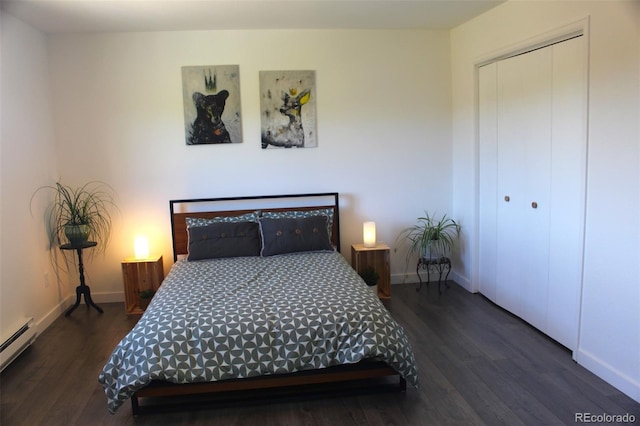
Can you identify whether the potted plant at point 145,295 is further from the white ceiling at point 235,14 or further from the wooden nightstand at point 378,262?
the white ceiling at point 235,14

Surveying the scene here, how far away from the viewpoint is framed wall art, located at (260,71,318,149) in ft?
14.3

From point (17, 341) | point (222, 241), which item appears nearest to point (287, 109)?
point (222, 241)

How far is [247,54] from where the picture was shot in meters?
4.30

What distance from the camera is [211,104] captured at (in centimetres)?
430

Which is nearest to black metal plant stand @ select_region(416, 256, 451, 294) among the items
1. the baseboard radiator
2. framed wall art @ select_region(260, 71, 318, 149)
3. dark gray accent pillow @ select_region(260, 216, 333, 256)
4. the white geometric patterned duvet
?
dark gray accent pillow @ select_region(260, 216, 333, 256)

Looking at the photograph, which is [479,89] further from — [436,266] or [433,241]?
[436,266]

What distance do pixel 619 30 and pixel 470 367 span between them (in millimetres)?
2117

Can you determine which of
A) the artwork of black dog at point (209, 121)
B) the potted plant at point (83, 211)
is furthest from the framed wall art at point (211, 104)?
the potted plant at point (83, 211)

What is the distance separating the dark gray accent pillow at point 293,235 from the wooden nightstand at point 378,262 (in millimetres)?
338

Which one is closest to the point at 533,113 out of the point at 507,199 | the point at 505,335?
the point at 507,199

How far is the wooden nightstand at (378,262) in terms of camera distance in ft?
14.1

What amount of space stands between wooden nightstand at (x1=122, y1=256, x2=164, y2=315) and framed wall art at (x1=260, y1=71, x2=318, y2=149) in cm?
151

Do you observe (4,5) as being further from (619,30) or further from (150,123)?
(619,30)

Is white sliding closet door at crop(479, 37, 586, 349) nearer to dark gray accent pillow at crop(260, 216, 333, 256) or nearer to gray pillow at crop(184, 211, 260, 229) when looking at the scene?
dark gray accent pillow at crop(260, 216, 333, 256)
